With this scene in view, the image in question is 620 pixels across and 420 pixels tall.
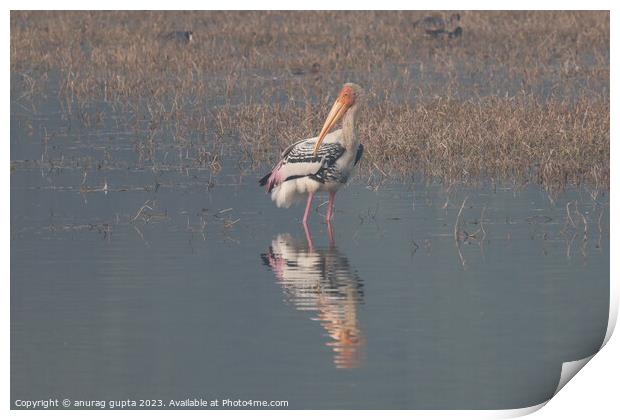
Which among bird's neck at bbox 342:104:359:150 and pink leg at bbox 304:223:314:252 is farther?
bird's neck at bbox 342:104:359:150

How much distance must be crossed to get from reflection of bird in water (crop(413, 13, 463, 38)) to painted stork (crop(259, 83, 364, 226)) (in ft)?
37.0

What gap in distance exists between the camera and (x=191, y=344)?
8.80 metres

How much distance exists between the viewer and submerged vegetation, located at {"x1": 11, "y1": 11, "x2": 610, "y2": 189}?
14727mm

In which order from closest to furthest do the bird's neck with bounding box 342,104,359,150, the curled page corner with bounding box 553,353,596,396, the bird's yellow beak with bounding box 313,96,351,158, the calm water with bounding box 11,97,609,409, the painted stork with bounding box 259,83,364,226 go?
the calm water with bounding box 11,97,609,409, the curled page corner with bounding box 553,353,596,396, the painted stork with bounding box 259,83,364,226, the bird's neck with bounding box 342,104,359,150, the bird's yellow beak with bounding box 313,96,351,158

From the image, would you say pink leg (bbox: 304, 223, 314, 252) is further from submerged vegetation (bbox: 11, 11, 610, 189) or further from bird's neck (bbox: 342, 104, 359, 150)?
submerged vegetation (bbox: 11, 11, 610, 189)

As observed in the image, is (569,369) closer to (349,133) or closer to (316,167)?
(316,167)

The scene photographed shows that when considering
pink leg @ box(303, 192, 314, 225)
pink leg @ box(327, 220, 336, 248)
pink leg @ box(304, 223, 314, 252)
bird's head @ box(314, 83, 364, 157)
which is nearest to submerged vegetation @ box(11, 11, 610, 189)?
bird's head @ box(314, 83, 364, 157)

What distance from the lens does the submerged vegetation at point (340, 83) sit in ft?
48.3

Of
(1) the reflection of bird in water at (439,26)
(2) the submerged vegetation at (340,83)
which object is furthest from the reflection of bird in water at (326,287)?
(1) the reflection of bird in water at (439,26)

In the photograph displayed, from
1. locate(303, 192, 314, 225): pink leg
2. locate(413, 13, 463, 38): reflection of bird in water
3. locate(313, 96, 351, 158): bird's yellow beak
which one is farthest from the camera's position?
locate(413, 13, 463, 38): reflection of bird in water

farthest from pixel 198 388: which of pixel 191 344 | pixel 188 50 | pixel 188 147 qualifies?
pixel 188 50

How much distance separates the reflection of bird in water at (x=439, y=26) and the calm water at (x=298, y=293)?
1053 cm
